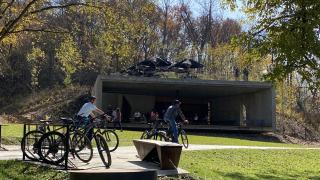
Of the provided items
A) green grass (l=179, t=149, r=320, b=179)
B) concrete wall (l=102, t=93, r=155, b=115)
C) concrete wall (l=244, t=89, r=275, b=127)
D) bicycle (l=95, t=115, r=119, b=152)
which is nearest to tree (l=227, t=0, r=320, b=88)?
green grass (l=179, t=149, r=320, b=179)

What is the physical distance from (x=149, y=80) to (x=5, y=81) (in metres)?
34.9

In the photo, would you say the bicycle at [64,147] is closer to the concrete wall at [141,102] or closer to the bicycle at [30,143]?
the bicycle at [30,143]

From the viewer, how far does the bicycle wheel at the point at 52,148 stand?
36.4 ft

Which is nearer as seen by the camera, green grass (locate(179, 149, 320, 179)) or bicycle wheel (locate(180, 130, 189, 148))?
green grass (locate(179, 149, 320, 179))

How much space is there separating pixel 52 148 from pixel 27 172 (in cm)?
97

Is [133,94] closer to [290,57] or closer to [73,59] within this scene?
[73,59]

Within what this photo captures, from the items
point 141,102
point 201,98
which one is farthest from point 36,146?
point 201,98

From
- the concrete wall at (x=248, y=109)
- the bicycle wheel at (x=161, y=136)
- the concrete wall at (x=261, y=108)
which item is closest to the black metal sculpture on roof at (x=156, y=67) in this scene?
the concrete wall at (x=261, y=108)

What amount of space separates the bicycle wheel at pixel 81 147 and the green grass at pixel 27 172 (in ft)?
3.22

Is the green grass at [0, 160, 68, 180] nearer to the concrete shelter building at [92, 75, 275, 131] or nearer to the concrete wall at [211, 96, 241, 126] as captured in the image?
the concrete shelter building at [92, 75, 275, 131]

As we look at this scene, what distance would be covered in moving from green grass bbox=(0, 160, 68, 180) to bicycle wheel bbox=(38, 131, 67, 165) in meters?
0.39

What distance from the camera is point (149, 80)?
38031mm

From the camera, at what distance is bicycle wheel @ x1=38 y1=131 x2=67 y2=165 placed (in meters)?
11.1

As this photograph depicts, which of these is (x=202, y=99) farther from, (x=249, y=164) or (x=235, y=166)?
(x=235, y=166)
